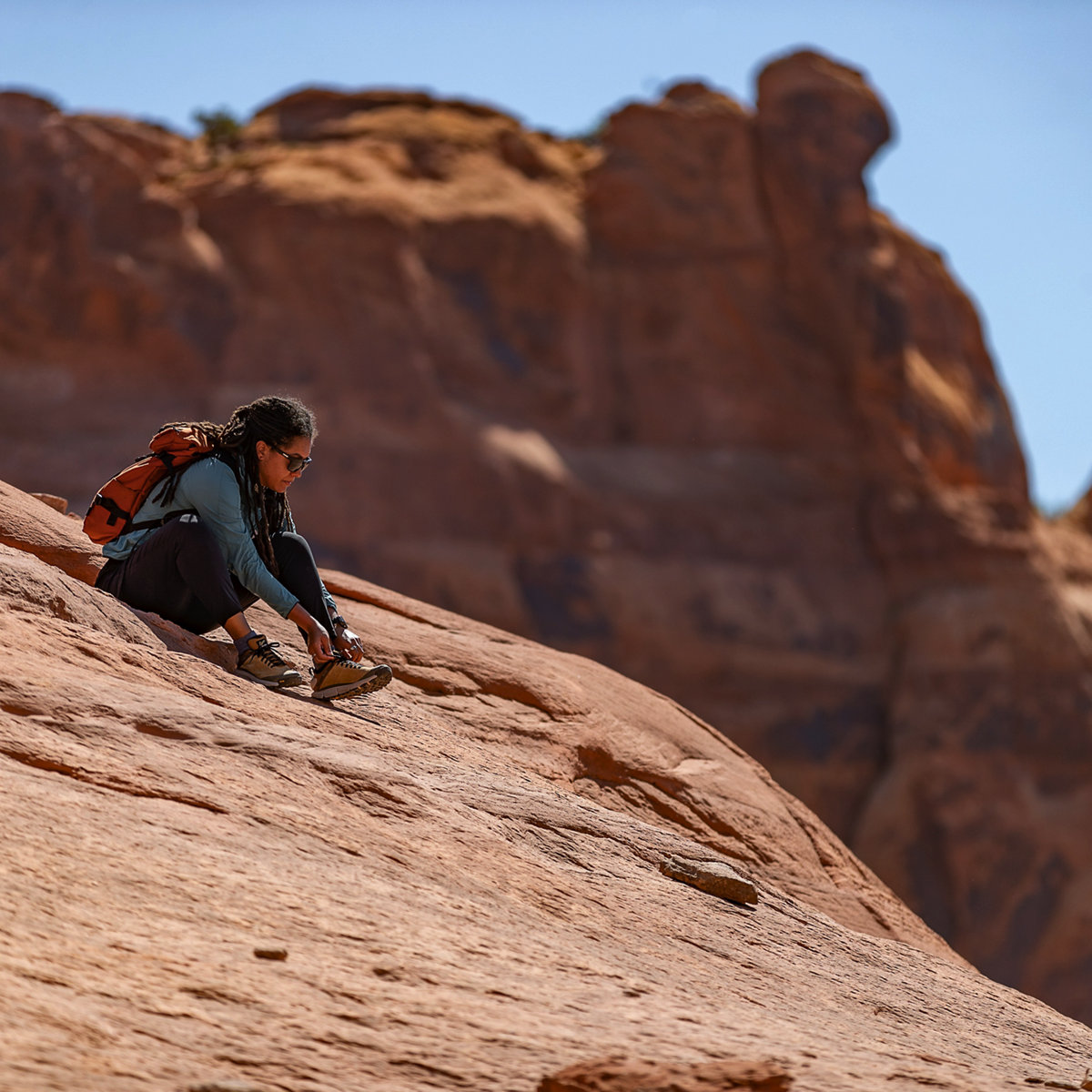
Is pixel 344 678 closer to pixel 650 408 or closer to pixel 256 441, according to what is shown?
pixel 256 441

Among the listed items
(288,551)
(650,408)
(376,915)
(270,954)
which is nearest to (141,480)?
(288,551)

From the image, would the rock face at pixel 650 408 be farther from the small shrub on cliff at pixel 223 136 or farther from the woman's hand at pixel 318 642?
the woman's hand at pixel 318 642

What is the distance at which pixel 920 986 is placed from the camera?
598cm

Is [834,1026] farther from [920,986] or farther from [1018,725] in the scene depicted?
[1018,725]

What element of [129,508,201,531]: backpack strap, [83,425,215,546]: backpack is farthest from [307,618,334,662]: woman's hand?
[83,425,215,546]: backpack

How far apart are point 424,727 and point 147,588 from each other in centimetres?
139

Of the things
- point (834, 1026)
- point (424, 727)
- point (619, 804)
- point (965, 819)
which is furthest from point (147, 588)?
point (965, 819)

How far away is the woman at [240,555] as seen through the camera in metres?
5.75

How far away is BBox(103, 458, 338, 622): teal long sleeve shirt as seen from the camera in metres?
5.80

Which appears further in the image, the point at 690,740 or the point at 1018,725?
the point at 1018,725

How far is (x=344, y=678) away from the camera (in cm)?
592

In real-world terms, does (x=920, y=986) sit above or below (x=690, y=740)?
below

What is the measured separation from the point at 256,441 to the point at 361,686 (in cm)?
115

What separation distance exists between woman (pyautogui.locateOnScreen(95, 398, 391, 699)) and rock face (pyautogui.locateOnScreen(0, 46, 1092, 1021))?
16.5 m
